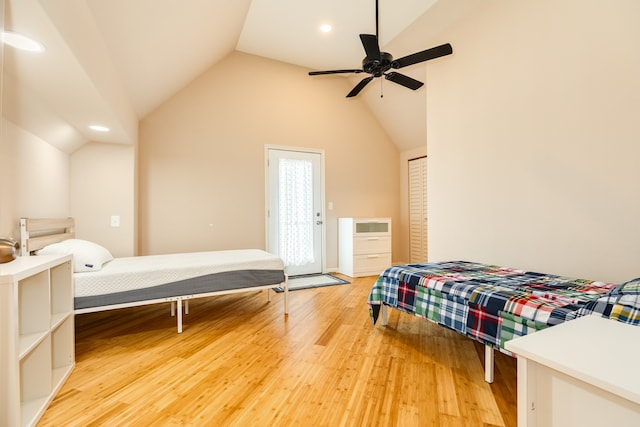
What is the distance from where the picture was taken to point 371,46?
241 centimetres

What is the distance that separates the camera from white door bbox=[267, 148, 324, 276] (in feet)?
14.3

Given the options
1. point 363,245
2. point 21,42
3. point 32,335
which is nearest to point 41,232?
point 32,335

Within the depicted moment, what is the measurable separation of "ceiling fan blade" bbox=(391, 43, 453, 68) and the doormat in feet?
9.24

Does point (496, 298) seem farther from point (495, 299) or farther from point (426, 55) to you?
point (426, 55)

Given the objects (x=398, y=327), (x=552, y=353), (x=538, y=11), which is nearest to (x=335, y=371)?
(x=398, y=327)

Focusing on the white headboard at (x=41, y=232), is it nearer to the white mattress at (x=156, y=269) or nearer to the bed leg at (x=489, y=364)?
A: the white mattress at (x=156, y=269)

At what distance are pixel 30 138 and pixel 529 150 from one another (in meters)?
4.01

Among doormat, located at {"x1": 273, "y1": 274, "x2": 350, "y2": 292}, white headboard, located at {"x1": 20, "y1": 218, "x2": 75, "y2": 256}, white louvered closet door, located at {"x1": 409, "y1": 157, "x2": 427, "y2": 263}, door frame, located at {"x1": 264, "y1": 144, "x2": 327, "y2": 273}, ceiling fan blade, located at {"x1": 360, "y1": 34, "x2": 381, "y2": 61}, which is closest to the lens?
white headboard, located at {"x1": 20, "y1": 218, "x2": 75, "y2": 256}

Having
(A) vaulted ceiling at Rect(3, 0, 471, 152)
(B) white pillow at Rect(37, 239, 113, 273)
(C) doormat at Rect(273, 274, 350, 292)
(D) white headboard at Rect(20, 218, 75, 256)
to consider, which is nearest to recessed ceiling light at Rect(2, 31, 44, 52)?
A: (A) vaulted ceiling at Rect(3, 0, 471, 152)

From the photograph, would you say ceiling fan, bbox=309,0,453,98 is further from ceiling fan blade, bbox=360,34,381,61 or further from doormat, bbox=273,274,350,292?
doormat, bbox=273,274,350,292

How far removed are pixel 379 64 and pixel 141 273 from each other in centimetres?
262

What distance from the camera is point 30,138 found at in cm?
216

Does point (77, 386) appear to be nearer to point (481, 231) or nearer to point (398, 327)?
point (398, 327)

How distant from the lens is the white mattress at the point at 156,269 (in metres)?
2.12
